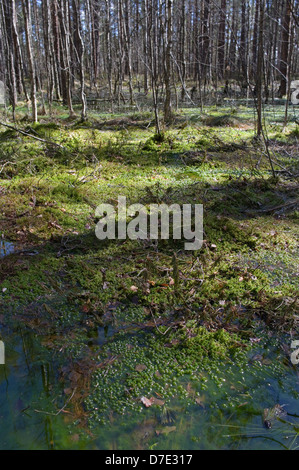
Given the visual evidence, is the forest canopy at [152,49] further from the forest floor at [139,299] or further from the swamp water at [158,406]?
the swamp water at [158,406]

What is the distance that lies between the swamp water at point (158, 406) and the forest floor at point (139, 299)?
10mm

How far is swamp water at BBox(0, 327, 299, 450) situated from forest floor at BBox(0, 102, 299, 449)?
0.03 ft

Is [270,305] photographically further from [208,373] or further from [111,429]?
[111,429]

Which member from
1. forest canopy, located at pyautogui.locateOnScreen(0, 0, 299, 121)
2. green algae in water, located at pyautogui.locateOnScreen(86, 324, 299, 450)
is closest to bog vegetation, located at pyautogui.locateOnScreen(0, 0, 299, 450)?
green algae in water, located at pyautogui.locateOnScreen(86, 324, 299, 450)

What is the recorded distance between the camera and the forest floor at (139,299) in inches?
97.7

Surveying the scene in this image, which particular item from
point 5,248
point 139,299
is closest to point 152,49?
point 5,248

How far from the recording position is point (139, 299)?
362 cm

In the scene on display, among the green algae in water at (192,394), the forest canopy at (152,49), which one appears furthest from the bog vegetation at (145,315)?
the forest canopy at (152,49)

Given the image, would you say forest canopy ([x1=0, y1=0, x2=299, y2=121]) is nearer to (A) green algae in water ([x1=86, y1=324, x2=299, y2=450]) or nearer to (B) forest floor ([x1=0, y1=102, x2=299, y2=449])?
(B) forest floor ([x1=0, y1=102, x2=299, y2=449])

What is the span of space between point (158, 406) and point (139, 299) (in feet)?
4.19

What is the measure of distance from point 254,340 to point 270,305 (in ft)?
1.58

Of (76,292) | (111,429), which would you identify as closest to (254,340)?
(111,429)

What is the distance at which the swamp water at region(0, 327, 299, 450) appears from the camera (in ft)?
7.32

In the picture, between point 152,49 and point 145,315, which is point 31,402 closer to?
point 145,315
